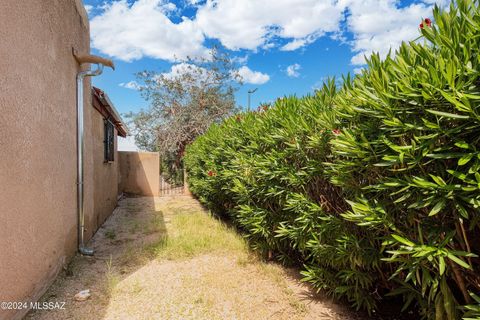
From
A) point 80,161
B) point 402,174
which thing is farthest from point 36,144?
point 402,174

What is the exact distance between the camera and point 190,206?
1132cm

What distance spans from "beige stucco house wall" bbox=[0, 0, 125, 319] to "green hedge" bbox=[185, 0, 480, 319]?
11.1 feet

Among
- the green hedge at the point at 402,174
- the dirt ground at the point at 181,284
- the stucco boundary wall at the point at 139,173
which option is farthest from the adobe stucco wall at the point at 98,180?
the stucco boundary wall at the point at 139,173

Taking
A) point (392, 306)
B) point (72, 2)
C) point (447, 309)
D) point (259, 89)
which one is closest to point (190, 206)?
point (259, 89)

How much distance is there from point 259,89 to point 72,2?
7763mm

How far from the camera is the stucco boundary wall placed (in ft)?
46.1

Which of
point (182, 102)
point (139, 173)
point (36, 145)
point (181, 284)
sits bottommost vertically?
point (181, 284)

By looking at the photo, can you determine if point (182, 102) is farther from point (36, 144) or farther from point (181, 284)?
point (181, 284)

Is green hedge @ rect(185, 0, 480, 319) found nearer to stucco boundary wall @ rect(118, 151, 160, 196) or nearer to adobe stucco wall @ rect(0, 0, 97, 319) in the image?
adobe stucco wall @ rect(0, 0, 97, 319)

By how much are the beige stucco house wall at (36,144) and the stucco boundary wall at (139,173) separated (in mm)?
9240

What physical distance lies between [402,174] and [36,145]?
4313 mm

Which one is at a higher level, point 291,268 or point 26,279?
point 26,279

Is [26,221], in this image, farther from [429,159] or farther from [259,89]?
[259,89]

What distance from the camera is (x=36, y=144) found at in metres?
3.44
